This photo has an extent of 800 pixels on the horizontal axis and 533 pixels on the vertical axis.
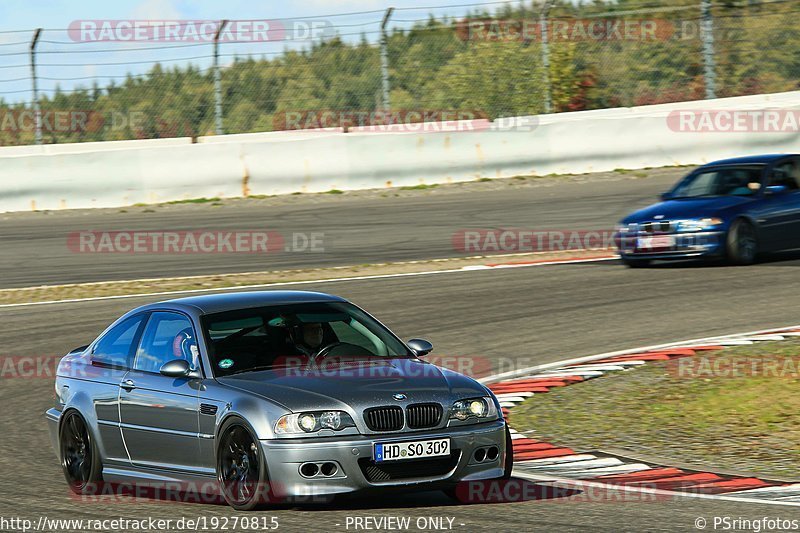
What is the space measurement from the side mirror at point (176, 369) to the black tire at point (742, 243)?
1112cm

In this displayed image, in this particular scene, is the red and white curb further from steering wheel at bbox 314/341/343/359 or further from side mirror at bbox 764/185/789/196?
side mirror at bbox 764/185/789/196

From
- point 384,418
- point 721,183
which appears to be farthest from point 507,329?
point 384,418

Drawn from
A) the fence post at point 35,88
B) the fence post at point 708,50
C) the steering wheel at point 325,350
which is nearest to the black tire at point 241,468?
the steering wheel at point 325,350

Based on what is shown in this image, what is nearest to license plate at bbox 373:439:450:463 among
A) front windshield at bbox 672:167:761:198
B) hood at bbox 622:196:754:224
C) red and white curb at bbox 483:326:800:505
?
red and white curb at bbox 483:326:800:505

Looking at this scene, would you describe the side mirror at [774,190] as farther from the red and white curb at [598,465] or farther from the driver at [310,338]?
the driver at [310,338]

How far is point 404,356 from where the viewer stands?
26.2 feet

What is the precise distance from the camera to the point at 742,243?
1727cm

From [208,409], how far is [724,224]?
11277 mm

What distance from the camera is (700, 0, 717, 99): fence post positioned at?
1049 inches

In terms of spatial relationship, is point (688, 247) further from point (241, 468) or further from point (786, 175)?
point (241, 468)

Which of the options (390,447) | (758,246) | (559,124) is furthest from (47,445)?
(559,124)

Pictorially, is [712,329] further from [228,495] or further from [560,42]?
[560,42]

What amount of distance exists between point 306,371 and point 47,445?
305cm

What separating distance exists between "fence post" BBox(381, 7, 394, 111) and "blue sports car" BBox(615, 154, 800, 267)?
886 centimetres
